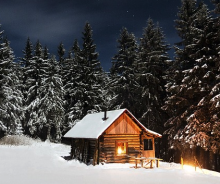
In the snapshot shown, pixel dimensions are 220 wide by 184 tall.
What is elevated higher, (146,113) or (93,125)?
(146,113)

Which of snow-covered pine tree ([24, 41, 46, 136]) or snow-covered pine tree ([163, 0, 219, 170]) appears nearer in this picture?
snow-covered pine tree ([163, 0, 219, 170])

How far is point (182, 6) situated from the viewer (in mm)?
27656

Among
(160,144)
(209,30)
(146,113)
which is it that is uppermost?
(209,30)

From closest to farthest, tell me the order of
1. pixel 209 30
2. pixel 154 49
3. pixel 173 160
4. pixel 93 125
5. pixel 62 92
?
pixel 209 30, pixel 93 125, pixel 173 160, pixel 154 49, pixel 62 92

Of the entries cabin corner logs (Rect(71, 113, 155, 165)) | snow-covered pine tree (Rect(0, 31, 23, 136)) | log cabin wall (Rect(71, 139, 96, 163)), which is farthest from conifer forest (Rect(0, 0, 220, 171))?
log cabin wall (Rect(71, 139, 96, 163))

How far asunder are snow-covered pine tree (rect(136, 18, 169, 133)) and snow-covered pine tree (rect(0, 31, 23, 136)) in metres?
18.3

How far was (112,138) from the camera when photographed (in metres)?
23.3

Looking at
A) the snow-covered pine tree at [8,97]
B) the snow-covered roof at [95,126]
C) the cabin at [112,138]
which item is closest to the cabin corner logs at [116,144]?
the cabin at [112,138]

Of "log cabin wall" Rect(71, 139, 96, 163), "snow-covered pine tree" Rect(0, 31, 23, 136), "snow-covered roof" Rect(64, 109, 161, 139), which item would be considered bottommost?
"log cabin wall" Rect(71, 139, 96, 163)

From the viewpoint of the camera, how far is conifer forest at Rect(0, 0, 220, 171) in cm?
2172

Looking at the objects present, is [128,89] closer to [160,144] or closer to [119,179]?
[160,144]

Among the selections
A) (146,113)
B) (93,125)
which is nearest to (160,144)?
(146,113)

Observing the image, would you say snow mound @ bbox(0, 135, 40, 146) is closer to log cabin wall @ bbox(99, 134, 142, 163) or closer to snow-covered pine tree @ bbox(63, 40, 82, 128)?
snow-covered pine tree @ bbox(63, 40, 82, 128)

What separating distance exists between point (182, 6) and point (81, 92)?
18.3 m
